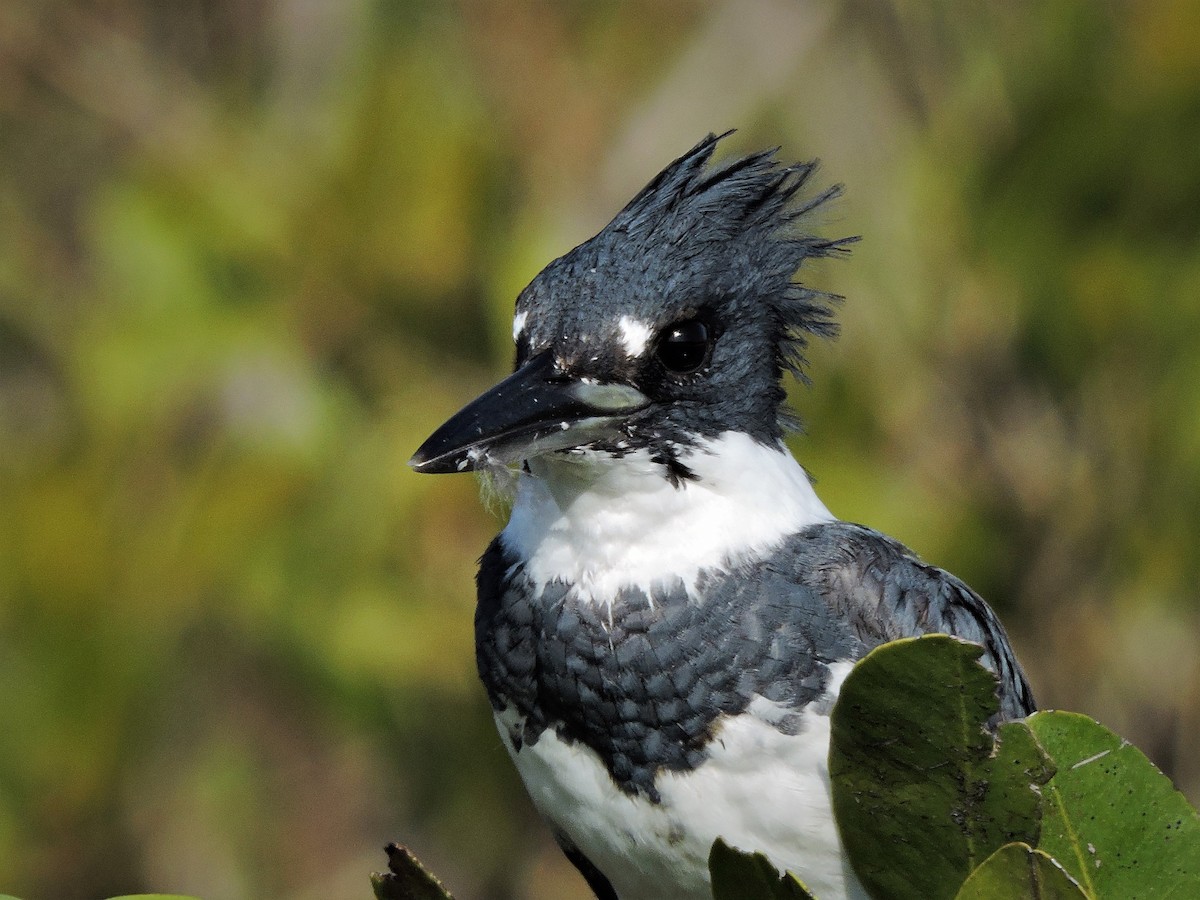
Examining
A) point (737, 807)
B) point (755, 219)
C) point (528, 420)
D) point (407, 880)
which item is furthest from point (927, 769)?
point (755, 219)

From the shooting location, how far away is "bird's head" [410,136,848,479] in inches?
84.0

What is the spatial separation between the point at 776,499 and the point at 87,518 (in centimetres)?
190

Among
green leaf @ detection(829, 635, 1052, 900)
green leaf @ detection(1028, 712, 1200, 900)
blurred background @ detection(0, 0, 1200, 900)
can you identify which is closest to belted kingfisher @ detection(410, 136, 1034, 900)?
green leaf @ detection(829, 635, 1052, 900)

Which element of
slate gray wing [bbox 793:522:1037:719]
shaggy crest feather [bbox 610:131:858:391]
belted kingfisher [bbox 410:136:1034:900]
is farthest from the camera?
shaggy crest feather [bbox 610:131:858:391]

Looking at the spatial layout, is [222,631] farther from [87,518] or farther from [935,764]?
[935,764]

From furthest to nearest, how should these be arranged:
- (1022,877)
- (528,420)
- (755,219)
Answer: (755,219) < (528,420) < (1022,877)

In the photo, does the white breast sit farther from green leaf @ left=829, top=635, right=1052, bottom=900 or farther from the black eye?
green leaf @ left=829, top=635, right=1052, bottom=900

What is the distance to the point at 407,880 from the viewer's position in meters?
1.49

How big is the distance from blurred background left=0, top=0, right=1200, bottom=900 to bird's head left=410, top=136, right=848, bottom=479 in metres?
1.03

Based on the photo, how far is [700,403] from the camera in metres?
2.31

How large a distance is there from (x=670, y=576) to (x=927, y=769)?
2.88 ft

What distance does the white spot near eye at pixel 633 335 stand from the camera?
2203 millimetres

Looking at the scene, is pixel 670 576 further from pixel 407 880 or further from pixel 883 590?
pixel 407 880

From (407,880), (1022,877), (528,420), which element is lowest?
(1022,877)
